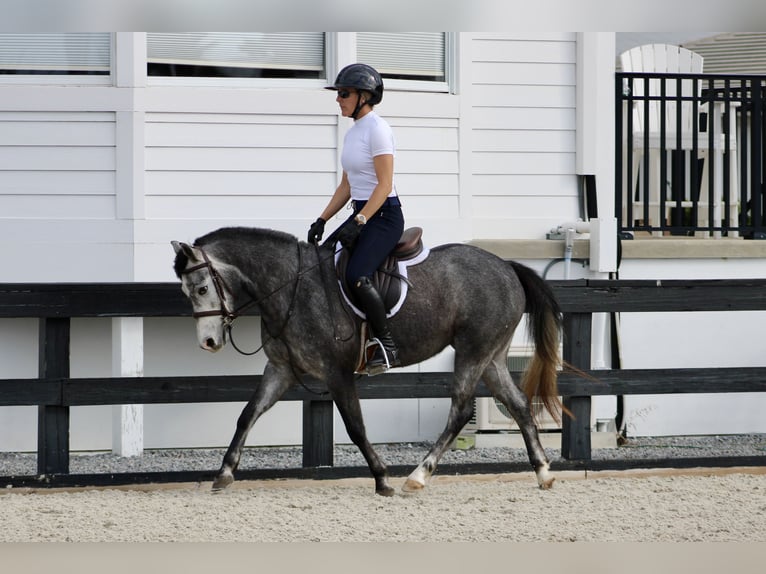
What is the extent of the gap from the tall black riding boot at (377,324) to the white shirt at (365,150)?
0.48 meters

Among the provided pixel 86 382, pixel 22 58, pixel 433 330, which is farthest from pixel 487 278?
pixel 22 58

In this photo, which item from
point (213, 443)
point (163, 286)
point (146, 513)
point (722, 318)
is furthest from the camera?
point (722, 318)

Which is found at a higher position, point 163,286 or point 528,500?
point 163,286

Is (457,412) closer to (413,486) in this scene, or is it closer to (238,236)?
(413,486)

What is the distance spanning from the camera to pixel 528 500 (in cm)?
575

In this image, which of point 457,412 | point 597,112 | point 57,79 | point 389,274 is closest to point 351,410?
point 457,412

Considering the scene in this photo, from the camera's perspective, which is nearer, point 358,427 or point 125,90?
point 358,427

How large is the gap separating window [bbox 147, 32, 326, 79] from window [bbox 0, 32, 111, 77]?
0.33 meters

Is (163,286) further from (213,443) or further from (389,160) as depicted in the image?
(213,443)

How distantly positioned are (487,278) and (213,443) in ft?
10.7

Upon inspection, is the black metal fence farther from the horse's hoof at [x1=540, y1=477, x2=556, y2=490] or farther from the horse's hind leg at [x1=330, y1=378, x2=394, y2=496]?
the horse's hind leg at [x1=330, y1=378, x2=394, y2=496]

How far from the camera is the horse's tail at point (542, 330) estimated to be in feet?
20.0

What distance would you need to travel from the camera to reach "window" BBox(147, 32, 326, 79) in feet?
25.4

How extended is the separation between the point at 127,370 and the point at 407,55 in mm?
3132
